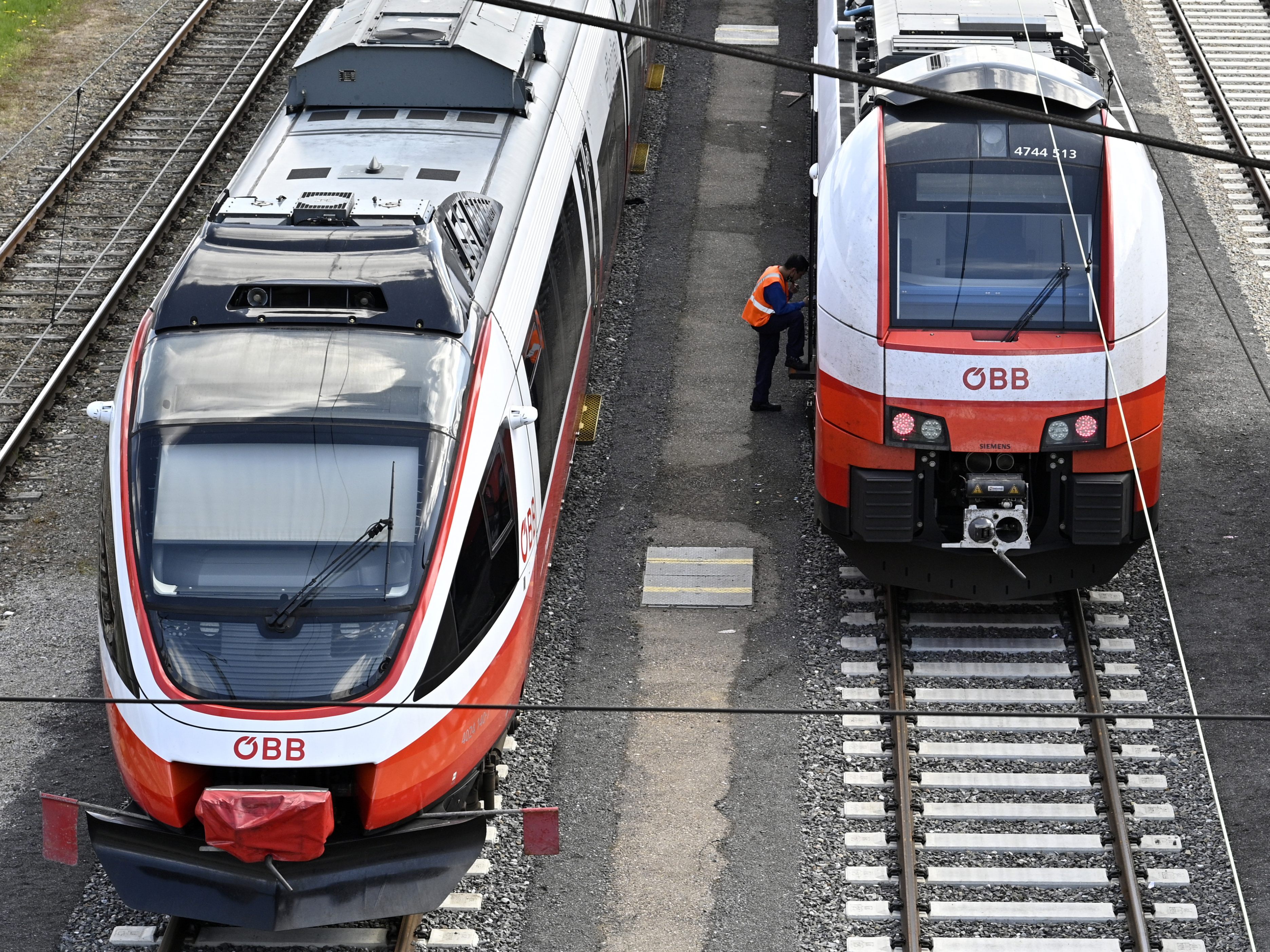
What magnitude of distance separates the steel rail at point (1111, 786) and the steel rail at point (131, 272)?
872 cm

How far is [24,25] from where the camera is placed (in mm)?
21969

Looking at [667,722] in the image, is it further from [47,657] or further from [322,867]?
[47,657]

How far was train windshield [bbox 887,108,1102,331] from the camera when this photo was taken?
10742 millimetres

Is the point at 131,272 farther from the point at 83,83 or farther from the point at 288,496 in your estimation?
the point at 288,496

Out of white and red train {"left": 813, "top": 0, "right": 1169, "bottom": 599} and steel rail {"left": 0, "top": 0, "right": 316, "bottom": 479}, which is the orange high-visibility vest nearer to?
white and red train {"left": 813, "top": 0, "right": 1169, "bottom": 599}

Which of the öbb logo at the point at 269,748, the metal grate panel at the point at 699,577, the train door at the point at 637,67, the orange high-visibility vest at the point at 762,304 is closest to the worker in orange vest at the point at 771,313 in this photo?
the orange high-visibility vest at the point at 762,304

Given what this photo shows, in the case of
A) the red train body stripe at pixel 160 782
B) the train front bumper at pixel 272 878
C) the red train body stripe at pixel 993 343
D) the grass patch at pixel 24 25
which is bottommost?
the grass patch at pixel 24 25

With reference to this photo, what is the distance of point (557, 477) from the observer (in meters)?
11.7

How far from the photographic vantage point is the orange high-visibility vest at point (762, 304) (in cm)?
1389

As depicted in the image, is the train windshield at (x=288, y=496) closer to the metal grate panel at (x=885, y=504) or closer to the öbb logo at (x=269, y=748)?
the öbb logo at (x=269, y=748)

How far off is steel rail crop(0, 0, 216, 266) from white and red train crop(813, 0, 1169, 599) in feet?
30.6

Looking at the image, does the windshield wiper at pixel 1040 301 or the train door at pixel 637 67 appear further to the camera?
the train door at pixel 637 67

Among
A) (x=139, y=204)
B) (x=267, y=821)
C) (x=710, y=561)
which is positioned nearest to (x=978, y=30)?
(x=710, y=561)

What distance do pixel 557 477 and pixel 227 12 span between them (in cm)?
1327
